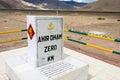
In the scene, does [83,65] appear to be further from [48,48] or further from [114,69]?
[114,69]

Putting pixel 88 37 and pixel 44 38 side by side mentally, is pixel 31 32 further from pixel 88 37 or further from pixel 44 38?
pixel 88 37

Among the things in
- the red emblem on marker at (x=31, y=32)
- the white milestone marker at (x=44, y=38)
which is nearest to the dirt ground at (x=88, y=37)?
the white milestone marker at (x=44, y=38)

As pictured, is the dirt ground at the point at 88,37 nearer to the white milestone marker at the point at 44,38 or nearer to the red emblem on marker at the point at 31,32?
the white milestone marker at the point at 44,38

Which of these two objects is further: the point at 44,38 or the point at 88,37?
the point at 88,37

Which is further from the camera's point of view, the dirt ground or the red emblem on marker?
the dirt ground

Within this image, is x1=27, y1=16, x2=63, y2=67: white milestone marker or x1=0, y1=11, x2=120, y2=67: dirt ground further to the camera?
x1=0, y1=11, x2=120, y2=67: dirt ground

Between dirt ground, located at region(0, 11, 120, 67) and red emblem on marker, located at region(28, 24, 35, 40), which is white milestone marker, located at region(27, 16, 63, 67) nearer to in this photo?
red emblem on marker, located at region(28, 24, 35, 40)

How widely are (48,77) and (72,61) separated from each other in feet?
3.55

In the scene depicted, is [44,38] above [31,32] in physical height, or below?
below

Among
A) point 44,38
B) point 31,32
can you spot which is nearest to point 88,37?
point 44,38

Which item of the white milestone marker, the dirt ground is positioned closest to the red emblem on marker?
the white milestone marker

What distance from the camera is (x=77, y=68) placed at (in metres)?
3.78

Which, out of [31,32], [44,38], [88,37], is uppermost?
[31,32]

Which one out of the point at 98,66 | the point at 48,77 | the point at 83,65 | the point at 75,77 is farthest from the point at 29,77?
the point at 98,66
